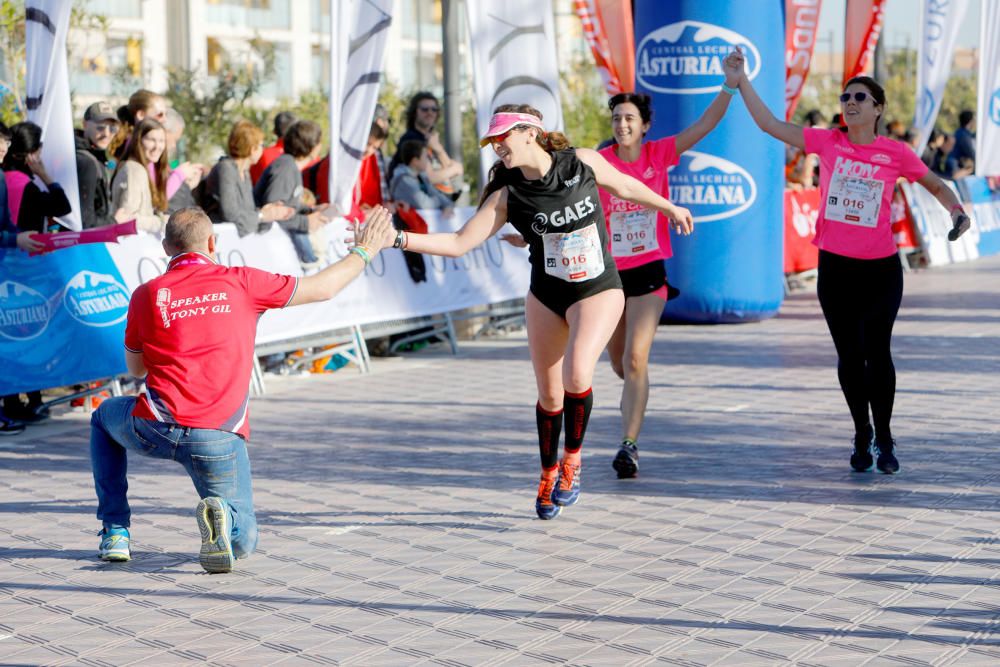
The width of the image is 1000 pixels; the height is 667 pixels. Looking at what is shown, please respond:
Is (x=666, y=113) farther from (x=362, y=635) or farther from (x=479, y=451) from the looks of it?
(x=362, y=635)

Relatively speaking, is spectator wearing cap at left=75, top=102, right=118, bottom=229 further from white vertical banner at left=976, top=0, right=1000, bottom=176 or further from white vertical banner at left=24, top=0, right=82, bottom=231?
white vertical banner at left=976, top=0, right=1000, bottom=176

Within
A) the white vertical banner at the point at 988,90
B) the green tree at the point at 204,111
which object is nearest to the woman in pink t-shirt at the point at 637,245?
the white vertical banner at the point at 988,90

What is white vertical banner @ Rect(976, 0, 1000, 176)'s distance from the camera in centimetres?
1834

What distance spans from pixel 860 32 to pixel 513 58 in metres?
4.48

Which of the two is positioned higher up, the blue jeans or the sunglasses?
the sunglasses

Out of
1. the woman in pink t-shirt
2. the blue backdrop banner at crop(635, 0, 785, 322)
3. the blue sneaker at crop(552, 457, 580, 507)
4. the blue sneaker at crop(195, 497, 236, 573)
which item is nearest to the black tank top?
the blue sneaker at crop(552, 457, 580, 507)

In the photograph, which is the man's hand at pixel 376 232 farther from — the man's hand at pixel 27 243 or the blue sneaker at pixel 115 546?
the man's hand at pixel 27 243

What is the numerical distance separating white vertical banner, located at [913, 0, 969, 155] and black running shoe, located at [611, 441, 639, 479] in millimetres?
11213

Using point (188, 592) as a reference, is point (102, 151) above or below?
above

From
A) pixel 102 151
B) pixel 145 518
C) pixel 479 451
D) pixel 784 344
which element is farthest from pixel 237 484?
pixel 784 344

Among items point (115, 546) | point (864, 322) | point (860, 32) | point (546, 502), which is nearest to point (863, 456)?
point (864, 322)

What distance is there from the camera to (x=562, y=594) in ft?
18.3

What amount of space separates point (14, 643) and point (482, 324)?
9342mm

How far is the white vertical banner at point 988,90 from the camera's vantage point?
60.2ft
